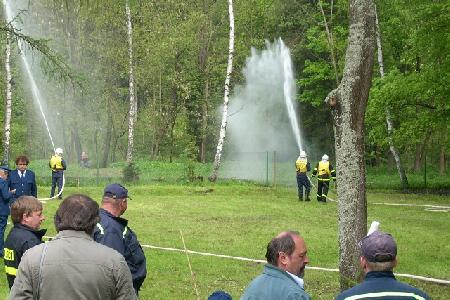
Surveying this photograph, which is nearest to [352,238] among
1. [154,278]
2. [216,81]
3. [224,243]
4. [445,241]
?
[154,278]

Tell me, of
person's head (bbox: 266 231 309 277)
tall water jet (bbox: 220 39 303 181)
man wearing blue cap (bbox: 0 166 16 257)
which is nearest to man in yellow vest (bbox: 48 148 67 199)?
man wearing blue cap (bbox: 0 166 16 257)

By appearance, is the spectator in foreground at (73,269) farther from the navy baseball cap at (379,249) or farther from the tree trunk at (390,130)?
the tree trunk at (390,130)

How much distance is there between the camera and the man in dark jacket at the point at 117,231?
5426mm

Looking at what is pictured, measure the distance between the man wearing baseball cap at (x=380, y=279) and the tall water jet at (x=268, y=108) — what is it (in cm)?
3382

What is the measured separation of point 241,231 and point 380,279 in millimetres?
11378

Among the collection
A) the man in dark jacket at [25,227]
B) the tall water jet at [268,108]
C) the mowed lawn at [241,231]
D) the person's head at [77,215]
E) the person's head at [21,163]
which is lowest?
the mowed lawn at [241,231]

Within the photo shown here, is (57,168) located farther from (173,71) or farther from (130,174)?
(173,71)

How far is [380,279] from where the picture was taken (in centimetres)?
388

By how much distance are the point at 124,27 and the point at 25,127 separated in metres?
11.6

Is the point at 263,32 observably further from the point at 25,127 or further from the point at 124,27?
the point at 25,127

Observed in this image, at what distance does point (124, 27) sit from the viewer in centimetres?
3712

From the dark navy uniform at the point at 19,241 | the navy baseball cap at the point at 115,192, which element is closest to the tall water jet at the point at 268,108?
the navy baseball cap at the point at 115,192

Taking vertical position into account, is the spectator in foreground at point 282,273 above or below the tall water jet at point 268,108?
below

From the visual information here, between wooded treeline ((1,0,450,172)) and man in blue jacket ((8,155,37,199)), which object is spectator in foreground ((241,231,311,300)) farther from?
wooded treeline ((1,0,450,172))
